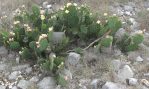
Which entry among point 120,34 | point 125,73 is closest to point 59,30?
point 120,34

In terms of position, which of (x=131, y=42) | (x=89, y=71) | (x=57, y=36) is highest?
(x=57, y=36)

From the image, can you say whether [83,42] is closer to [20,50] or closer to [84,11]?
[84,11]

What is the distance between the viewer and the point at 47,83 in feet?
15.7

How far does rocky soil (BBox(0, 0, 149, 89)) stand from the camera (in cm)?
483

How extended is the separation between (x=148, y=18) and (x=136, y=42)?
1039 mm

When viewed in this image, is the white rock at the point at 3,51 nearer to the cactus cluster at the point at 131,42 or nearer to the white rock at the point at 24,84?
the white rock at the point at 24,84

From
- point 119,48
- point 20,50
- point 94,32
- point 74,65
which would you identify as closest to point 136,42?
point 119,48

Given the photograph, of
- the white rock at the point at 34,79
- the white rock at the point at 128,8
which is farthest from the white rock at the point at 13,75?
the white rock at the point at 128,8

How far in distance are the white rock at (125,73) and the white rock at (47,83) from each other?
0.97 meters

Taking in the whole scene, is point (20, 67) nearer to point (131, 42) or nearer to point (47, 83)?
point (47, 83)

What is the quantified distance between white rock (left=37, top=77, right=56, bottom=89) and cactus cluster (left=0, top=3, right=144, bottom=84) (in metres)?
0.14

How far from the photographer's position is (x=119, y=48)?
17.8ft

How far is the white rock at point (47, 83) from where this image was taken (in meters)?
4.77

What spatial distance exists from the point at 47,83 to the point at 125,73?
1151 mm
